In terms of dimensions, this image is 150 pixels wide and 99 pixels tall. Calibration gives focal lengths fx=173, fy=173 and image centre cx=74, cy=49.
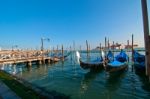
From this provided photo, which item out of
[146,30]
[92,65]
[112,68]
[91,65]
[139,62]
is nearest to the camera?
[146,30]

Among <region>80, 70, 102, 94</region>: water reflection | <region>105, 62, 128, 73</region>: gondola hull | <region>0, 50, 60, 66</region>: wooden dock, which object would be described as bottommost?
<region>80, 70, 102, 94</region>: water reflection

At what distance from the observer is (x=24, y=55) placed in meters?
35.8

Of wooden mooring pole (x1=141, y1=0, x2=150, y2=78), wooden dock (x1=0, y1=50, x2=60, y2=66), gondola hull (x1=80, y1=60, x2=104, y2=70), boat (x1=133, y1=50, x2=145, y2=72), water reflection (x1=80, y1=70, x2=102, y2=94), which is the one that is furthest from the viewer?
wooden dock (x1=0, y1=50, x2=60, y2=66)

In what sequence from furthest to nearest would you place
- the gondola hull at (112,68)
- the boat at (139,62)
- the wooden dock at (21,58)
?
1. the wooden dock at (21,58)
2. the boat at (139,62)
3. the gondola hull at (112,68)

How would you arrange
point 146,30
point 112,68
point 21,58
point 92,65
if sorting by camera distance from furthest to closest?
point 21,58 < point 92,65 < point 112,68 < point 146,30

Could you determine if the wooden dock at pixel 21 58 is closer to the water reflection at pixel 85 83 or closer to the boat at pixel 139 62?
the water reflection at pixel 85 83

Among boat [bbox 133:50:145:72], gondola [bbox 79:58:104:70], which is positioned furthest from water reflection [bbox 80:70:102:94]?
boat [bbox 133:50:145:72]

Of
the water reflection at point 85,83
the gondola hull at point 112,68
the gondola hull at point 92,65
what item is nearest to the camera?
the water reflection at point 85,83

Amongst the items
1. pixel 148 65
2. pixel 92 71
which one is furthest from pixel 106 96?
pixel 92 71

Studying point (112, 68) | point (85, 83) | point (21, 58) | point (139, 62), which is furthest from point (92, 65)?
point (21, 58)

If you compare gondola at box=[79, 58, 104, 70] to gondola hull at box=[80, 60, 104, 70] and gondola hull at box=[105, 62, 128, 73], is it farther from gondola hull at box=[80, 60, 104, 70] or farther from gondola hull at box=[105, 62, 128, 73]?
gondola hull at box=[105, 62, 128, 73]

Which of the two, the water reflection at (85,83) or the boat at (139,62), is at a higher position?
the boat at (139,62)

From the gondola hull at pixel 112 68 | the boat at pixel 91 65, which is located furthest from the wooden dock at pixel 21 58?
the gondola hull at pixel 112 68

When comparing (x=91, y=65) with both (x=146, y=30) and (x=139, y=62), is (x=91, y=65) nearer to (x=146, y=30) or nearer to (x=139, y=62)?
(x=139, y=62)
